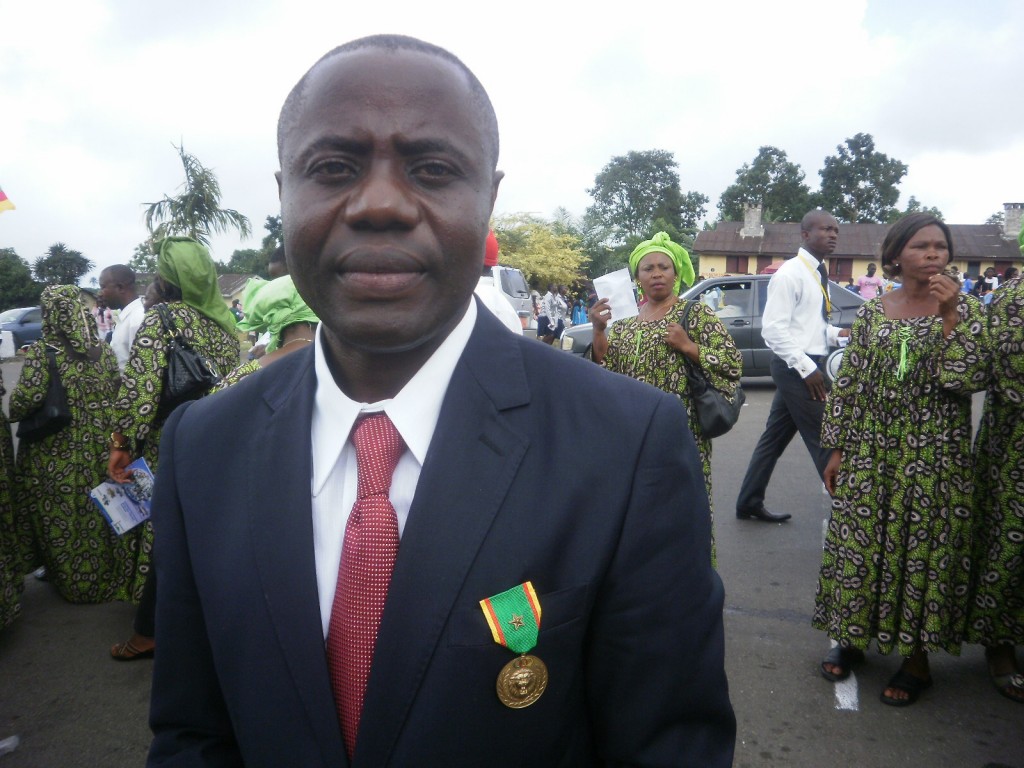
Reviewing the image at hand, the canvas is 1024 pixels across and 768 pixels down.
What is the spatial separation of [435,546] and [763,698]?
2906 mm

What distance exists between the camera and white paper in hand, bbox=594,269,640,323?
397 centimetres

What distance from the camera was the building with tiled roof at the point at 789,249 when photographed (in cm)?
4925

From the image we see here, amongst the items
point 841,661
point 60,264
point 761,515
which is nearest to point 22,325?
point 761,515

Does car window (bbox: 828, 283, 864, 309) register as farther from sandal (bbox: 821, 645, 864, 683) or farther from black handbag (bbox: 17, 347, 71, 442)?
black handbag (bbox: 17, 347, 71, 442)

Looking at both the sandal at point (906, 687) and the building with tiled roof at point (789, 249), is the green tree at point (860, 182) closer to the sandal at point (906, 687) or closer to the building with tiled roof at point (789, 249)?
the building with tiled roof at point (789, 249)

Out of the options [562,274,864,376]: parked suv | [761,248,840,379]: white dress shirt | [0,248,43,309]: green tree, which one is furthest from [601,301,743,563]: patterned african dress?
[0,248,43,309]: green tree

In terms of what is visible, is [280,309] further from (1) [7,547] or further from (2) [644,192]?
(2) [644,192]

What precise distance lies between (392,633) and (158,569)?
1.72 feet

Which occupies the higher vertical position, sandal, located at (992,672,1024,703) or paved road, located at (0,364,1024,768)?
sandal, located at (992,672,1024,703)

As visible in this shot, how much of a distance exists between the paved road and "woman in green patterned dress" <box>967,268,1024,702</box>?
0.27 m

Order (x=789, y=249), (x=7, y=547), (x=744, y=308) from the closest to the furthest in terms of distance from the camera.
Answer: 1. (x=7, y=547)
2. (x=744, y=308)
3. (x=789, y=249)

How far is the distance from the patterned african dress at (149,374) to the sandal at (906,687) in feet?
11.6

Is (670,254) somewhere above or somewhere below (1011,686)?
above

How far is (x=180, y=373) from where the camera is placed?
382 centimetres
